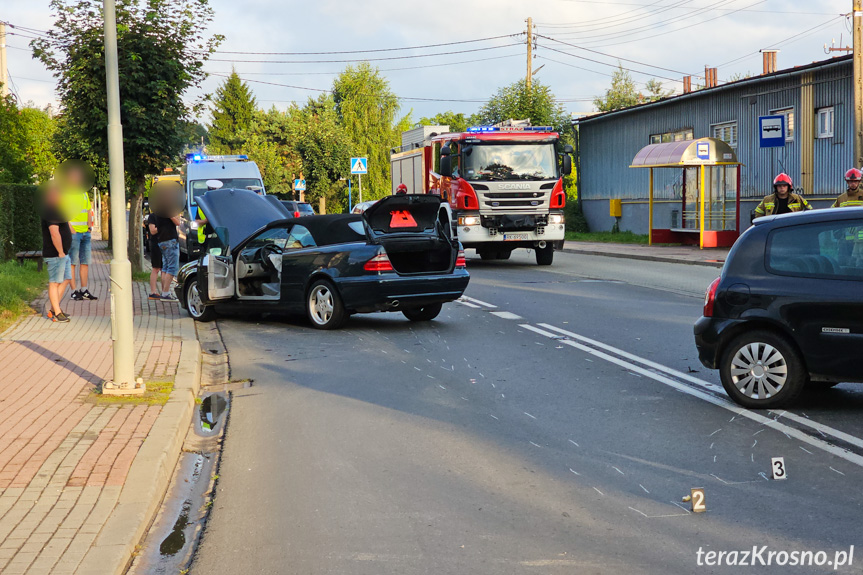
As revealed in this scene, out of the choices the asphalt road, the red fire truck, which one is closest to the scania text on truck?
the red fire truck

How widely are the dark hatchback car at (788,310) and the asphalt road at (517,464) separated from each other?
29 cm

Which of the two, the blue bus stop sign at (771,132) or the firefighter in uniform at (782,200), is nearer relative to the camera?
the firefighter in uniform at (782,200)

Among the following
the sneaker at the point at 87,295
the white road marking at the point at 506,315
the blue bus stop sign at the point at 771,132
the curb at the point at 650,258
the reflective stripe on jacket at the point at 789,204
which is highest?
the blue bus stop sign at the point at 771,132

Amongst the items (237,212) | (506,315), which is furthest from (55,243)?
(506,315)

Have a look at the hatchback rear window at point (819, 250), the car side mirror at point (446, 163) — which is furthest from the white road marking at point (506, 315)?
the car side mirror at point (446, 163)

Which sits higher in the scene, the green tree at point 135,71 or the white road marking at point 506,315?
the green tree at point 135,71

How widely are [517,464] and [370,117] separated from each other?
8250 centimetres

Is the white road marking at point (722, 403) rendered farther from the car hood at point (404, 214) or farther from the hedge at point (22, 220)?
the hedge at point (22, 220)

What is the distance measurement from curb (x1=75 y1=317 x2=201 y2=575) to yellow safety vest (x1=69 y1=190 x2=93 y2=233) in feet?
19.4

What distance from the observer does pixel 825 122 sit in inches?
1099

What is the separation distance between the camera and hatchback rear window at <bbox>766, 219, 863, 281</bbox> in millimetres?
7289

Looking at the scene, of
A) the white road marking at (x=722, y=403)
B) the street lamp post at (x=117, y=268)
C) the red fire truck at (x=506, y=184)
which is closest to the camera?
the white road marking at (x=722, y=403)

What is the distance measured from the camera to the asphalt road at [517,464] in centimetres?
469

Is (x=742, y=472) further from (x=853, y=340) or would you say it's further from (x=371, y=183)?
(x=371, y=183)
